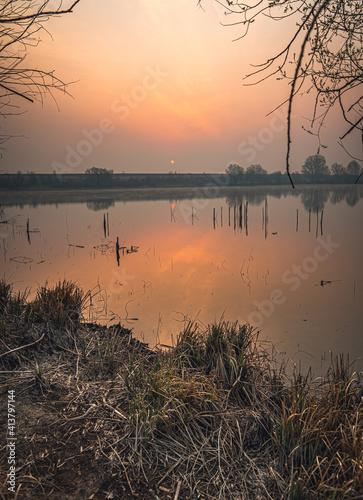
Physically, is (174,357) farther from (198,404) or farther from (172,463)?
(172,463)

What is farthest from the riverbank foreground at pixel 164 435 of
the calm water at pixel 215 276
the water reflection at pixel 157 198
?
the water reflection at pixel 157 198

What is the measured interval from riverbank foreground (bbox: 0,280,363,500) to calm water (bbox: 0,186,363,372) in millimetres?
2279

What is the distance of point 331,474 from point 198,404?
1.48m

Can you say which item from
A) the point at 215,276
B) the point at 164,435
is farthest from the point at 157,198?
the point at 164,435

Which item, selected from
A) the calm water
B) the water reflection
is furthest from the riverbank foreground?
the water reflection

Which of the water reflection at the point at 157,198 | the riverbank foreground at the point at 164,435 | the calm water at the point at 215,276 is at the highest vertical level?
the water reflection at the point at 157,198

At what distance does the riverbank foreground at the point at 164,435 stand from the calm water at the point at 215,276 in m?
2.28

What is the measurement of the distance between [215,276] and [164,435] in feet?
38.6

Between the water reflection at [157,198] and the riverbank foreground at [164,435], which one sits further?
the water reflection at [157,198]

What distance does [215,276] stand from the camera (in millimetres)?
15305

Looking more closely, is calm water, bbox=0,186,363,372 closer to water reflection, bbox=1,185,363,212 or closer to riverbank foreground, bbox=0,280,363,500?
riverbank foreground, bbox=0,280,363,500

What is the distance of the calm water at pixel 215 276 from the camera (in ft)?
30.8

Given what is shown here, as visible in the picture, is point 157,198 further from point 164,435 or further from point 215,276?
point 164,435

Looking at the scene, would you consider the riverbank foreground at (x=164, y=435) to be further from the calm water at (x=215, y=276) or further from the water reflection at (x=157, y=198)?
the water reflection at (x=157, y=198)
